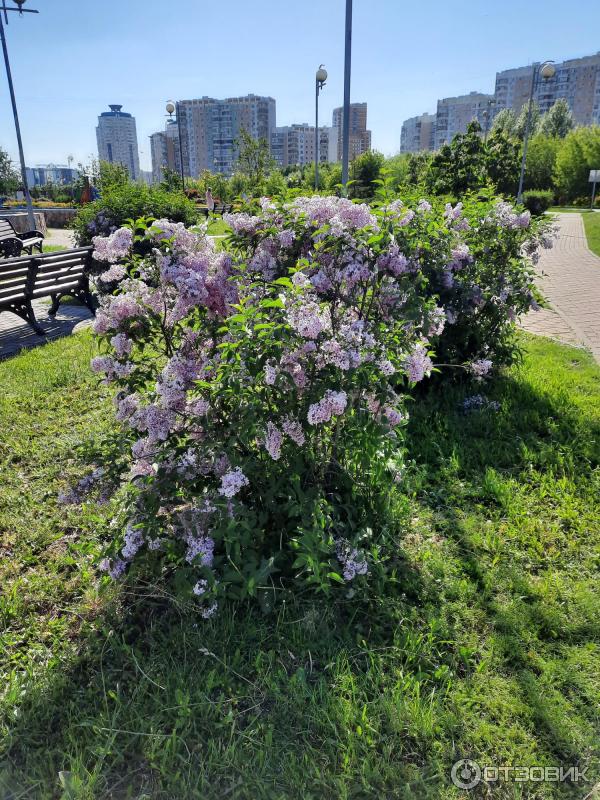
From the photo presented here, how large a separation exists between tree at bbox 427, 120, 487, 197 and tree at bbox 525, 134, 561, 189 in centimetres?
2722

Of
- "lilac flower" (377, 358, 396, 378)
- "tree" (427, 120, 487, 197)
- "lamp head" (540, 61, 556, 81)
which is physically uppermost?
"lamp head" (540, 61, 556, 81)

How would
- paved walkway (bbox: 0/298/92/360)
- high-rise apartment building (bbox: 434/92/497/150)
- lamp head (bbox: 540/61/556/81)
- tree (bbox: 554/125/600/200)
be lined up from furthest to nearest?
high-rise apartment building (bbox: 434/92/497/150)
tree (bbox: 554/125/600/200)
lamp head (bbox: 540/61/556/81)
paved walkway (bbox: 0/298/92/360)

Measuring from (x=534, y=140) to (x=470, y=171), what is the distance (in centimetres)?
3430

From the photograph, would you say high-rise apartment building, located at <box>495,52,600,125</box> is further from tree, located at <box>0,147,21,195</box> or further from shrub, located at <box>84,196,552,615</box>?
shrub, located at <box>84,196,552,615</box>

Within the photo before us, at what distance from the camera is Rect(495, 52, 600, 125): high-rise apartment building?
364ft

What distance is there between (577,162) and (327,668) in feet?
145

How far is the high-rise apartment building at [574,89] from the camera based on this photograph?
110812 millimetres

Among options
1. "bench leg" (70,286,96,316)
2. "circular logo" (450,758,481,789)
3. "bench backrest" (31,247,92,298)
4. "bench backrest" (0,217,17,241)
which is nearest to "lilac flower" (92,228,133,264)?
"circular logo" (450,758,481,789)

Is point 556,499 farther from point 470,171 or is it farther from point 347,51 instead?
point 470,171

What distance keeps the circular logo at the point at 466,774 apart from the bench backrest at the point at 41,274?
249 inches

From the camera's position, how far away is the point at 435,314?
2.78m

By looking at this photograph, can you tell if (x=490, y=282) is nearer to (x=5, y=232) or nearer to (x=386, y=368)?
(x=386, y=368)

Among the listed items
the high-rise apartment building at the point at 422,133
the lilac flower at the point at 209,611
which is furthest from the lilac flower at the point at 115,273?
the high-rise apartment building at the point at 422,133

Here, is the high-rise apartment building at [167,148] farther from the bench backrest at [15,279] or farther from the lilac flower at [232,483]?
the lilac flower at [232,483]
